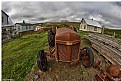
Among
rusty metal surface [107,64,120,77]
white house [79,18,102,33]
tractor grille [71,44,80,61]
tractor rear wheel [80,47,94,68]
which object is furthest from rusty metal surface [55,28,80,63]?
white house [79,18,102,33]

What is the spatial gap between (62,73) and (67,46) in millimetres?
615

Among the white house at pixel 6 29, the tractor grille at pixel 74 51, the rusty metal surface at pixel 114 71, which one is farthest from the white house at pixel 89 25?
the rusty metal surface at pixel 114 71

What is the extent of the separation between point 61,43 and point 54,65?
63 cm

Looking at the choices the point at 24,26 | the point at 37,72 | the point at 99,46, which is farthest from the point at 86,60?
the point at 24,26

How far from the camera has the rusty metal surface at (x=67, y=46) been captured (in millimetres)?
3366

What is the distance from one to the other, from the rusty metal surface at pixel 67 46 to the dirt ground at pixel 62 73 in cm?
29

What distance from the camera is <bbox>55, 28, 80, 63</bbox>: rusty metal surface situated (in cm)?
337

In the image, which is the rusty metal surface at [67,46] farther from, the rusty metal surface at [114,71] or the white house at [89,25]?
the white house at [89,25]

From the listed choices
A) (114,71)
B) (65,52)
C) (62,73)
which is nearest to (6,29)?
(62,73)

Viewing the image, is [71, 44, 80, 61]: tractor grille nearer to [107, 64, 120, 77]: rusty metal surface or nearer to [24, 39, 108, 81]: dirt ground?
[24, 39, 108, 81]: dirt ground

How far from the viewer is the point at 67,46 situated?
340cm

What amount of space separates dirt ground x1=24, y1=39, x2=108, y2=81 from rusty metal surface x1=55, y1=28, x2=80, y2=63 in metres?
0.29

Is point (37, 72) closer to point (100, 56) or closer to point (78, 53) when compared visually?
point (78, 53)

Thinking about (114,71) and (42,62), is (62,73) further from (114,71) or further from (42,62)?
(114,71)
